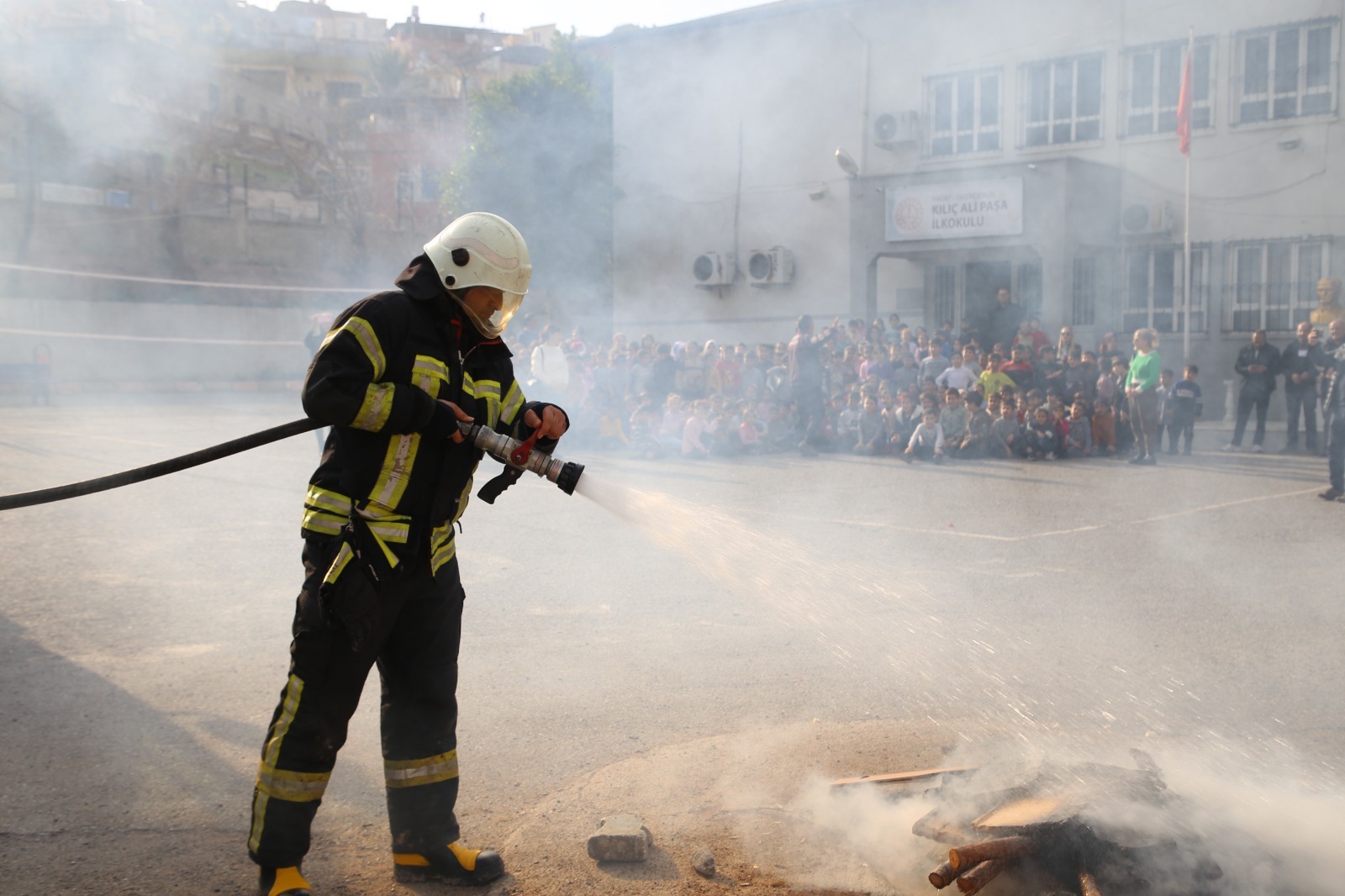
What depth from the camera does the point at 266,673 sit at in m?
3.82

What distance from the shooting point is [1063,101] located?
1263cm

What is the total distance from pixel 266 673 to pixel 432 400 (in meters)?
2.00

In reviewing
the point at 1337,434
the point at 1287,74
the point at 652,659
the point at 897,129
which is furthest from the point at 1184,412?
the point at 652,659

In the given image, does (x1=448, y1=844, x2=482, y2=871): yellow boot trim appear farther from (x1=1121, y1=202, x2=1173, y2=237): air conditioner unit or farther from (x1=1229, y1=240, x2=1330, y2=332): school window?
(x1=1121, y1=202, x2=1173, y2=237): air conditioner unit

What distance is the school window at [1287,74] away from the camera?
1058 cm

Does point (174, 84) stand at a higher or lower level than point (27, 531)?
higher

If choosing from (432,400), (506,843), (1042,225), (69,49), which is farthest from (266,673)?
(1042,225)

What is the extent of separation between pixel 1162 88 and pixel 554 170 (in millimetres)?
10926

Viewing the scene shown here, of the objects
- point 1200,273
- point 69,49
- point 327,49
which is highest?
point 327,49

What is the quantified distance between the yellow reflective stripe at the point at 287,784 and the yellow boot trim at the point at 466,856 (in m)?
0.34

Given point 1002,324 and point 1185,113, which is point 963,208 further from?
point 1185,113

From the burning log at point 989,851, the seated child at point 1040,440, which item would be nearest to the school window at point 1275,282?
the seated child at point 1040,440

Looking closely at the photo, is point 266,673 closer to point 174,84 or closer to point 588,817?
point 588,817

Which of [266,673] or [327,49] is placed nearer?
[266,673]
